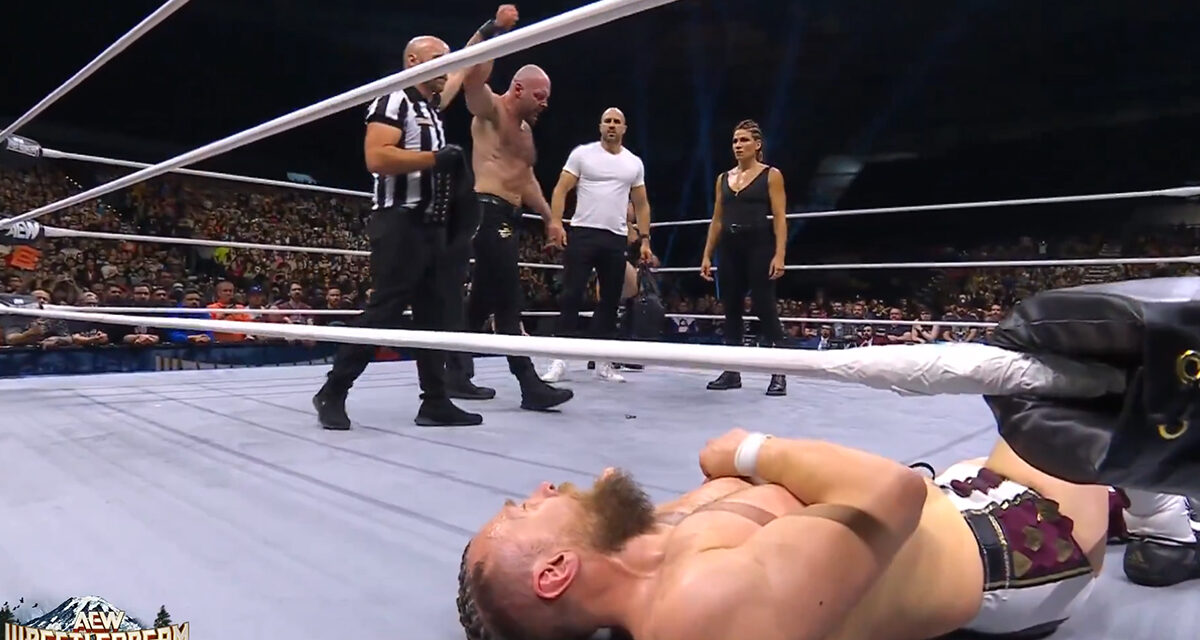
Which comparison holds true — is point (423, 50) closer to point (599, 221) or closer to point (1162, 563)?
point (599, 221)

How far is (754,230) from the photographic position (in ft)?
8.36

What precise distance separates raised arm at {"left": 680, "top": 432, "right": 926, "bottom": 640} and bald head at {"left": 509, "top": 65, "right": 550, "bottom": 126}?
1628 millimetres

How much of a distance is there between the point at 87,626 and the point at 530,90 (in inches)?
64.9

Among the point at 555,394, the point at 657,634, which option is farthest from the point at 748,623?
the point at 555,394

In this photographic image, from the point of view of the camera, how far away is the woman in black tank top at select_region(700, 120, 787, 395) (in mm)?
2527

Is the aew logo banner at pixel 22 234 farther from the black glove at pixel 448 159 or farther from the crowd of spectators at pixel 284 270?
the black glove at pixel 448 159

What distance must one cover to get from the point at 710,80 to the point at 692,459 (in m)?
6.74

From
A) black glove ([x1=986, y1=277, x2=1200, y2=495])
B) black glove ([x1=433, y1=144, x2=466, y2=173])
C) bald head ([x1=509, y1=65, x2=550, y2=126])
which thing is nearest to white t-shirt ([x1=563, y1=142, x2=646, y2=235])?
bald head ([x1=509, y1=65, x2=550, y2=126])

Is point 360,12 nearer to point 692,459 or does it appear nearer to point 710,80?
point 710,80

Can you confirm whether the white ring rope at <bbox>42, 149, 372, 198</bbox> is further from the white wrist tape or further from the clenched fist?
the white wrist tape

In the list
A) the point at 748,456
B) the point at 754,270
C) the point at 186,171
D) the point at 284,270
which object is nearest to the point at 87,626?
the point at 748,456

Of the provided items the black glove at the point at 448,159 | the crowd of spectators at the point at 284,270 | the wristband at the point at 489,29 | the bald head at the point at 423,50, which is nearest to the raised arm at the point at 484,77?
the wristband at the point at 489,29

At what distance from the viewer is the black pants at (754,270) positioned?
2551 millimetres

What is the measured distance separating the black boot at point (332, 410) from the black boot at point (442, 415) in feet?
0.54
